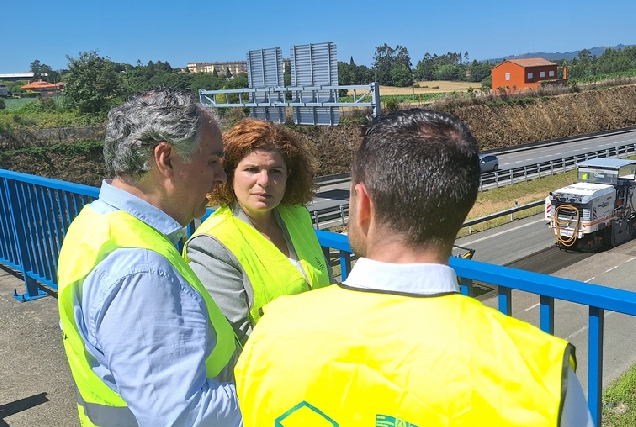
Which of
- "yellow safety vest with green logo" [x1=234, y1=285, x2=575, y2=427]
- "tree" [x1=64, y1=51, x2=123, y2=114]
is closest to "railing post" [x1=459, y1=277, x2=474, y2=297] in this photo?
"yellow safety vest with green logo" [x1=234, y1=285, x2=575, y2=427]

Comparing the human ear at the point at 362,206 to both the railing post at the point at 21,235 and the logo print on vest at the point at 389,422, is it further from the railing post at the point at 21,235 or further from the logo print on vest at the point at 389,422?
the railing post at the point at 21,235

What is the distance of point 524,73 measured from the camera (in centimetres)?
8625

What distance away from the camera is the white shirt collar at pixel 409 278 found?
123cm

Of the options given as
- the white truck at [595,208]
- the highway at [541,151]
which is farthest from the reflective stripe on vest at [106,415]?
the highway at [541,151]

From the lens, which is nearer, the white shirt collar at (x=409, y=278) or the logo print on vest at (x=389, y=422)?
the logo print on vest at (x=389, y=422)

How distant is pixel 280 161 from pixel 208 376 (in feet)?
4.44

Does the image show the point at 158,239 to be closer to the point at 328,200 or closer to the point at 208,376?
the point at 208,376

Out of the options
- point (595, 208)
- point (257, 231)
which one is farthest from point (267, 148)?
point (595, 208)

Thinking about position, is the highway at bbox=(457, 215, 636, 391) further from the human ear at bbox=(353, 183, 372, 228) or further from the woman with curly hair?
the human ear at bbox=(353, 183, 372, 228)

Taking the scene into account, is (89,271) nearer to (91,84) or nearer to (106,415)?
(106,415)

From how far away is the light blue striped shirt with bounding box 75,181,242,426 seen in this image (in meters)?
1.53

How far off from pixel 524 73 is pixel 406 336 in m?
92.4

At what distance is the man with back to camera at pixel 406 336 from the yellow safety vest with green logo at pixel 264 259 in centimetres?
98

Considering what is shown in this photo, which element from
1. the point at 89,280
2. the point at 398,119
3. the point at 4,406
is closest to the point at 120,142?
the point at 89,280
